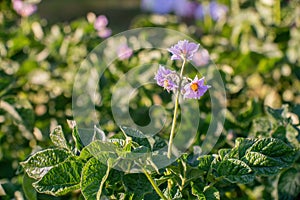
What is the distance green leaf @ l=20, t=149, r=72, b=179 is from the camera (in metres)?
0.95

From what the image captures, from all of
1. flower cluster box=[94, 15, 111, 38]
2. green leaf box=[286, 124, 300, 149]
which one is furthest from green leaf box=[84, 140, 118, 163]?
flower cluster box=[94, 15, 111, 38]

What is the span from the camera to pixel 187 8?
3.10 metres

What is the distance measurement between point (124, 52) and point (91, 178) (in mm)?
874

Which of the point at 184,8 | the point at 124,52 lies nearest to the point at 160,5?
the point at 184,8

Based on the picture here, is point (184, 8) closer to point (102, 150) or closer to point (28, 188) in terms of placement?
point (28, 188)

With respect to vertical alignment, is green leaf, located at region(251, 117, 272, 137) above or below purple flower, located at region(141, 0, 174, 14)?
below

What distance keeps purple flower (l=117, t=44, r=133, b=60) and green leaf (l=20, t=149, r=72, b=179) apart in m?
0.78

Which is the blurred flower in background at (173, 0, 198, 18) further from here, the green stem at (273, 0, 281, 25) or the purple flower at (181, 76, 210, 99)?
the purple flower at (181, 76, 210, 99)

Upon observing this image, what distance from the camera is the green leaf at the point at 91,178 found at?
880mm

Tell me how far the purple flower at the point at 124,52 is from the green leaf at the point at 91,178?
2.77ft

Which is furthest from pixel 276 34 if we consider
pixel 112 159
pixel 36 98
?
pixel 112 159

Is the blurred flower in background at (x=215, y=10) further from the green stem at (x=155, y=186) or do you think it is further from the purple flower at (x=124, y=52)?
the green stem at (x=155, y=186)

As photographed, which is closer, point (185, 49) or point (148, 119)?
point (185, 49)

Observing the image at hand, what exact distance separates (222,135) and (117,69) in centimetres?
49
